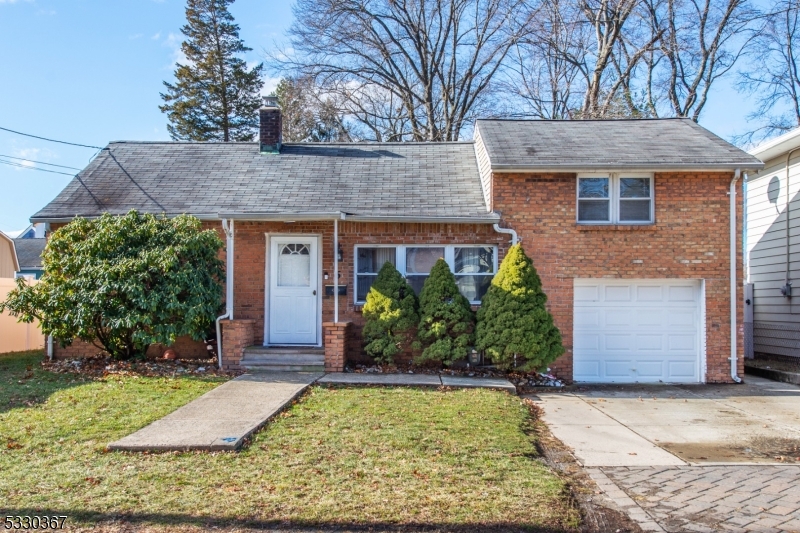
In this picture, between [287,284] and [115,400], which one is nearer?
[115,400]

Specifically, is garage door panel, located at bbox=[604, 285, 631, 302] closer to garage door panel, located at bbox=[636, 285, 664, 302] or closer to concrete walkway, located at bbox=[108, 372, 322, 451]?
garage door panel, located at bbox=[636, 285, 664, 302]

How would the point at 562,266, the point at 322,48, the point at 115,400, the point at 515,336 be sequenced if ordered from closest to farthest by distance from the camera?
the point at 115,400 < the point at 515,336 < the point at 562,266 < the point at 322,48

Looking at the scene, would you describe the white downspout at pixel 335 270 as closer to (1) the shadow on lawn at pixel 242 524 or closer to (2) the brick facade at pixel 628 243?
(2) the brick facade at pixel 628 243

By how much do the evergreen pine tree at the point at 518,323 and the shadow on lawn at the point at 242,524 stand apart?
586 cm

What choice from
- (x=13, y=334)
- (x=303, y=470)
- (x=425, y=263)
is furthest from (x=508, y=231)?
(x=13, y=334)

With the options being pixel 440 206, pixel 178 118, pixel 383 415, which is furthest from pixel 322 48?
pixel 383 415

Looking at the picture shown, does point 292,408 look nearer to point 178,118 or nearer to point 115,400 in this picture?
point 115,400

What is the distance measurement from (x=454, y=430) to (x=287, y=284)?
581cm

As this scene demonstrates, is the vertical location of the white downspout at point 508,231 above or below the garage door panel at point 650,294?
above

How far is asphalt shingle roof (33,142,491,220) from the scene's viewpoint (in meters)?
11.1

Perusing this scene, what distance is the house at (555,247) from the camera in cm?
1066

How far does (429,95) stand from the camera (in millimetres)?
24625

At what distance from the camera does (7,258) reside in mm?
22094

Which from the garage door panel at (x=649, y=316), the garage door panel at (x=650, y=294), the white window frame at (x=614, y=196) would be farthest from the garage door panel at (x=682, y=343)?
the white window frame at (x=614, y=196)
